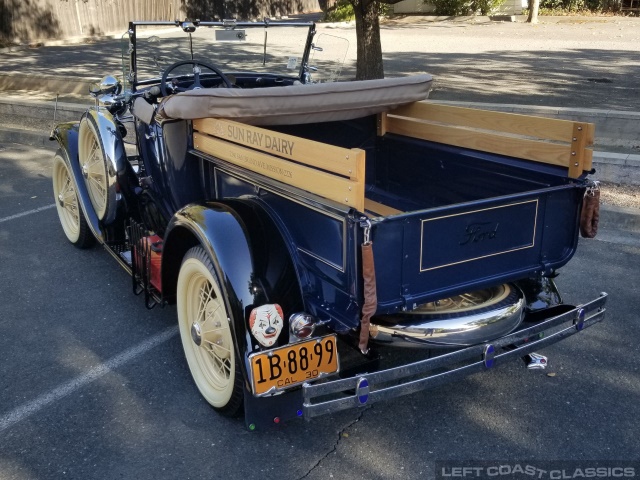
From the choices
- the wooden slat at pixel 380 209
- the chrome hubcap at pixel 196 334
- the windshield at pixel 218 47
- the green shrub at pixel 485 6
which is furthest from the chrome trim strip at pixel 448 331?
the green shrub at pixel 485 6

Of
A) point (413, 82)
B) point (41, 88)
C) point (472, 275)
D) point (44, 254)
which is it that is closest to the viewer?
point (472, 275)

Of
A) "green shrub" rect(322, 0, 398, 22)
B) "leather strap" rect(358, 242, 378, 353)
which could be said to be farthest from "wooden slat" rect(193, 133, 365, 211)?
"green shrub" rect(322, 0, 398, 22)

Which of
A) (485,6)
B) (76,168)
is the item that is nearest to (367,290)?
(76,168)

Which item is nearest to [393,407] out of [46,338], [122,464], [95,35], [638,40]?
[122,464]

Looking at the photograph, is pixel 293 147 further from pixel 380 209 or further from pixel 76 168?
pixel 76 168

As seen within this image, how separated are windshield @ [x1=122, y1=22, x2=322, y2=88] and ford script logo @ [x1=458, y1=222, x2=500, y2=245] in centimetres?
238

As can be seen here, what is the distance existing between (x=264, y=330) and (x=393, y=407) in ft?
2.85

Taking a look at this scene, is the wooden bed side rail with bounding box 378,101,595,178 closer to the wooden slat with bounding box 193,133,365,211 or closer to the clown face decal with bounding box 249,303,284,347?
the wooden slat with bounding box 193,133,365,211

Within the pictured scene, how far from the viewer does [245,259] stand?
265 cm

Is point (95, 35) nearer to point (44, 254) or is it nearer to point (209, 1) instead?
point (209, 1)

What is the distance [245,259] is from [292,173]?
41 cm

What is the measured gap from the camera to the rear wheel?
474 centimetres

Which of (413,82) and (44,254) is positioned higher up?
(413,82)

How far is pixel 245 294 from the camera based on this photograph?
8.45 feet
